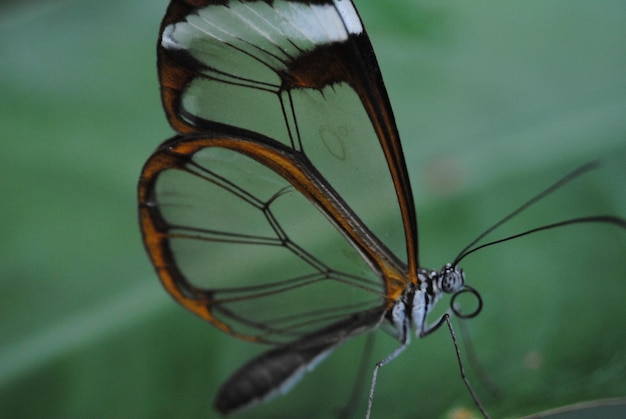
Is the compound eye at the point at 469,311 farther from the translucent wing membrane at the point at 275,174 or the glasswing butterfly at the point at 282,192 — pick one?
the translucent wing membrane at the point at 275,174

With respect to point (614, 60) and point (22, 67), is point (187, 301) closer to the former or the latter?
point (22, 67)

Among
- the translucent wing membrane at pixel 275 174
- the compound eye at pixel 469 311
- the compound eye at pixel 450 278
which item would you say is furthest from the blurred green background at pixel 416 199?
the compound eye at pixel 450 278

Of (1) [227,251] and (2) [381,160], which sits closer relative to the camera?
(2) [381,160]

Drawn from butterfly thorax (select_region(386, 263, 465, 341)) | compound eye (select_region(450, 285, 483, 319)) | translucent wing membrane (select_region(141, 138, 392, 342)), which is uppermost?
translucent wing membrane (select_region(141, 138, 392, 342))

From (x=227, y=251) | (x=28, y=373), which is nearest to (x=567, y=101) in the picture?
(x=227, y=251)

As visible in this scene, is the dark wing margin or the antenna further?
the antenna

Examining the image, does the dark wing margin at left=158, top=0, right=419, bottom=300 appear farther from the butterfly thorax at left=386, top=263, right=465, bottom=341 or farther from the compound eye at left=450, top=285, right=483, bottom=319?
the compound eye at left=450, top=285, right=483, bottom=319

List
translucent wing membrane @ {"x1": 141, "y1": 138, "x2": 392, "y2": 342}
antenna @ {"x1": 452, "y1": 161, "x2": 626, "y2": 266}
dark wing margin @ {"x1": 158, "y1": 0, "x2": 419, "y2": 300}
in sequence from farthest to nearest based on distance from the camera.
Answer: translucent wing membrane @ {"x1": 141, "y1": 138, "x2": 392, "y2": 342} → antenna @ {"x1": 452, "y1": 161, "x2": 626, "y2": 266} → dark wing margin @ {"x1": 158, "y1": 0, "x2": 419, "y2": 300}

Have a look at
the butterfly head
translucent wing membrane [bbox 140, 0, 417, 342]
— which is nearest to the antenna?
the butterfly head
